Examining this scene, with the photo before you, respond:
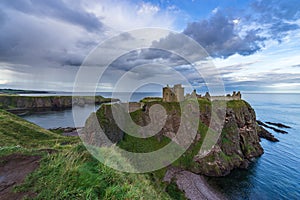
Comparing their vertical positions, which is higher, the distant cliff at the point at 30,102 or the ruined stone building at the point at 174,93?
the ruined stone building at the point at 174,93

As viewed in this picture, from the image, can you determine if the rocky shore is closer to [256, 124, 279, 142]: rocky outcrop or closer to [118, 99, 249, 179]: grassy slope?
[118, 99, 249, 179]: grassy slope

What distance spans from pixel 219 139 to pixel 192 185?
21.1 meters

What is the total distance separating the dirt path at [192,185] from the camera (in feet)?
112

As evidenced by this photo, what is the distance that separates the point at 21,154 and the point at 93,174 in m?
6.67

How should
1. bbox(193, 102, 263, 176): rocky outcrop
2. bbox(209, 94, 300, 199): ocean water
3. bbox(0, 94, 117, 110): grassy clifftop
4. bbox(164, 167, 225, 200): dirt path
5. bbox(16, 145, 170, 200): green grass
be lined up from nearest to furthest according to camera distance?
bbox(16, 145, 170, 200): green grass < bbox(164, 167, 225, 200): dirt path < bbox(209, 94, 300, 199): ocean water < bbox(193, 102, 263, 176): rocky outcrop < bbox(0, 94, 117, 110): grassy clifftop

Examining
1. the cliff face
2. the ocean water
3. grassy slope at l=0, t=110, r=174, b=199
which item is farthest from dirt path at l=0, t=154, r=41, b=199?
the ocean water

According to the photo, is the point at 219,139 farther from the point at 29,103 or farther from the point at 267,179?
the point at 29,103

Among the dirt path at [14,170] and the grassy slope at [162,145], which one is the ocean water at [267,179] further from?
the dirt path at [14,170]

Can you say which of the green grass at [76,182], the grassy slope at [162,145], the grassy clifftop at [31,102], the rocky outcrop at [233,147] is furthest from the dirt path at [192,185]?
the grassy clifftop at [31,102]

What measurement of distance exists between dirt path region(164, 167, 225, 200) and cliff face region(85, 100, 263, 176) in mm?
2756

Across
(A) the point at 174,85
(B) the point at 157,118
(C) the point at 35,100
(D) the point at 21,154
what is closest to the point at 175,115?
(B) the point at 157,118

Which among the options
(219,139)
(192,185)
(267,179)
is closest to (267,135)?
(219,139)

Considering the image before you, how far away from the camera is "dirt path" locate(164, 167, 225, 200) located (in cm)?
3419

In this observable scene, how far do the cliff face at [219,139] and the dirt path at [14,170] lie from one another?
30.8 metres
